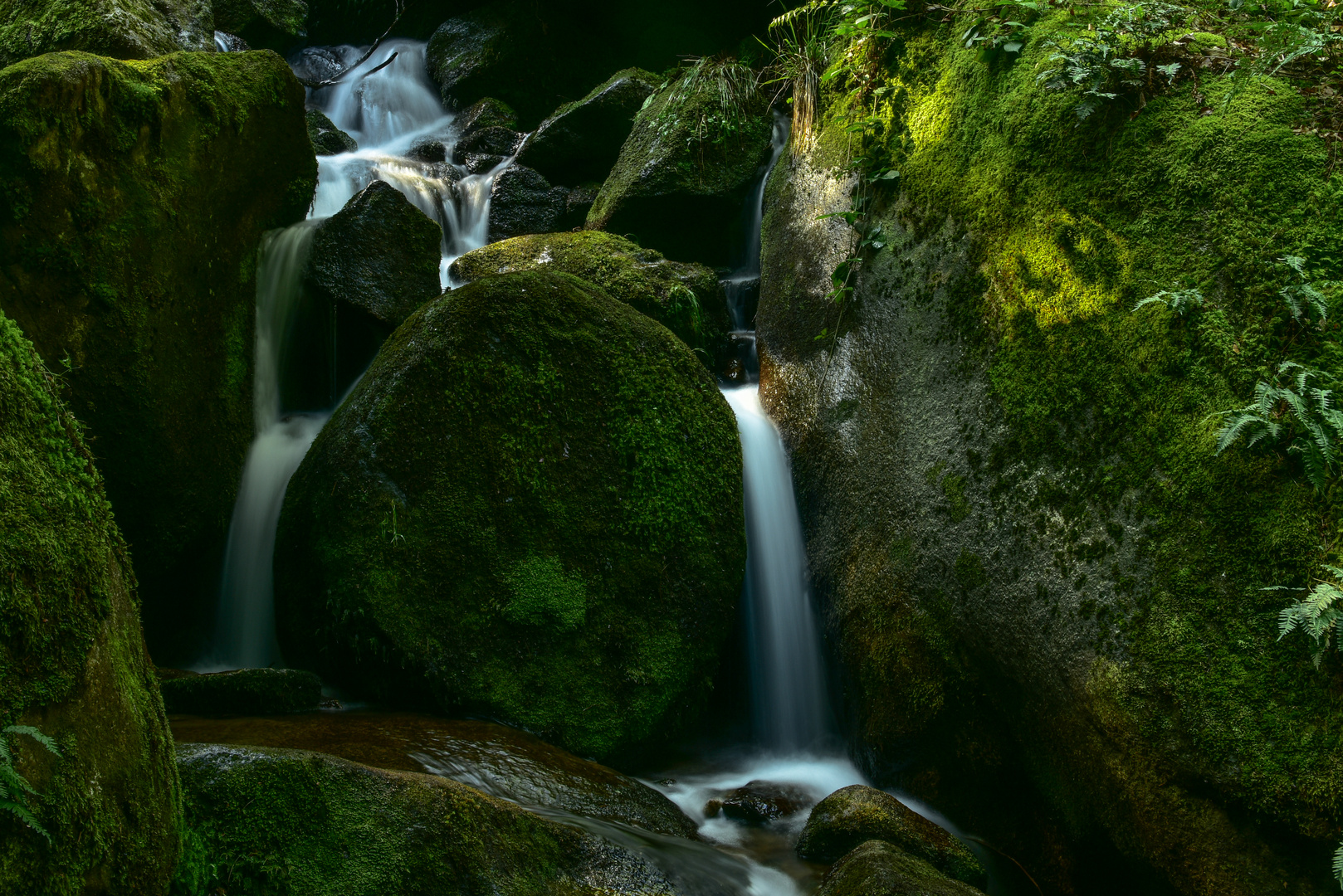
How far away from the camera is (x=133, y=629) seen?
94.3 inches

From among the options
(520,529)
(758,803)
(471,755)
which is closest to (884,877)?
(758,803)

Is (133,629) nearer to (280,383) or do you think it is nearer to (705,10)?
(280,383)

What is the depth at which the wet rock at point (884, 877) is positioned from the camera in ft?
10.2

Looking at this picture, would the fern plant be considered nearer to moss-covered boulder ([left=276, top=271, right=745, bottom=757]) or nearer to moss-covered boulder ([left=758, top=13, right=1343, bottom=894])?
moss-covered boulder ([left=276, top=271, right=745, bottom=757])

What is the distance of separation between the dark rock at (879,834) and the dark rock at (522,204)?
8.16 metres

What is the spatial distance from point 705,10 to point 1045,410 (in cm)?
1149

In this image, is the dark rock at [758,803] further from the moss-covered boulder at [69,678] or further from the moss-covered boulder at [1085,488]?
the moss-covered boulder at [69,678]

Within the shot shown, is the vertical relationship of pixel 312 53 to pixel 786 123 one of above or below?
above

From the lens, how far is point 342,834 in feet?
8.53

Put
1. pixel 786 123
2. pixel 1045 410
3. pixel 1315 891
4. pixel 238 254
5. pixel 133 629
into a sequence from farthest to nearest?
pixel 786 123, pixel 238 254, pixel 1045 410, pixel 1315 891, pixel 133 629

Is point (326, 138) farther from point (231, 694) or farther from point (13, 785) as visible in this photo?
point (13, 785)

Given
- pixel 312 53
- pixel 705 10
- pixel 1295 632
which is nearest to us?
pixel 1295 632

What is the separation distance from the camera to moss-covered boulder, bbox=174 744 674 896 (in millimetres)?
2480

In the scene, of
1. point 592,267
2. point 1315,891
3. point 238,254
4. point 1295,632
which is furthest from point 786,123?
point 1315,891
